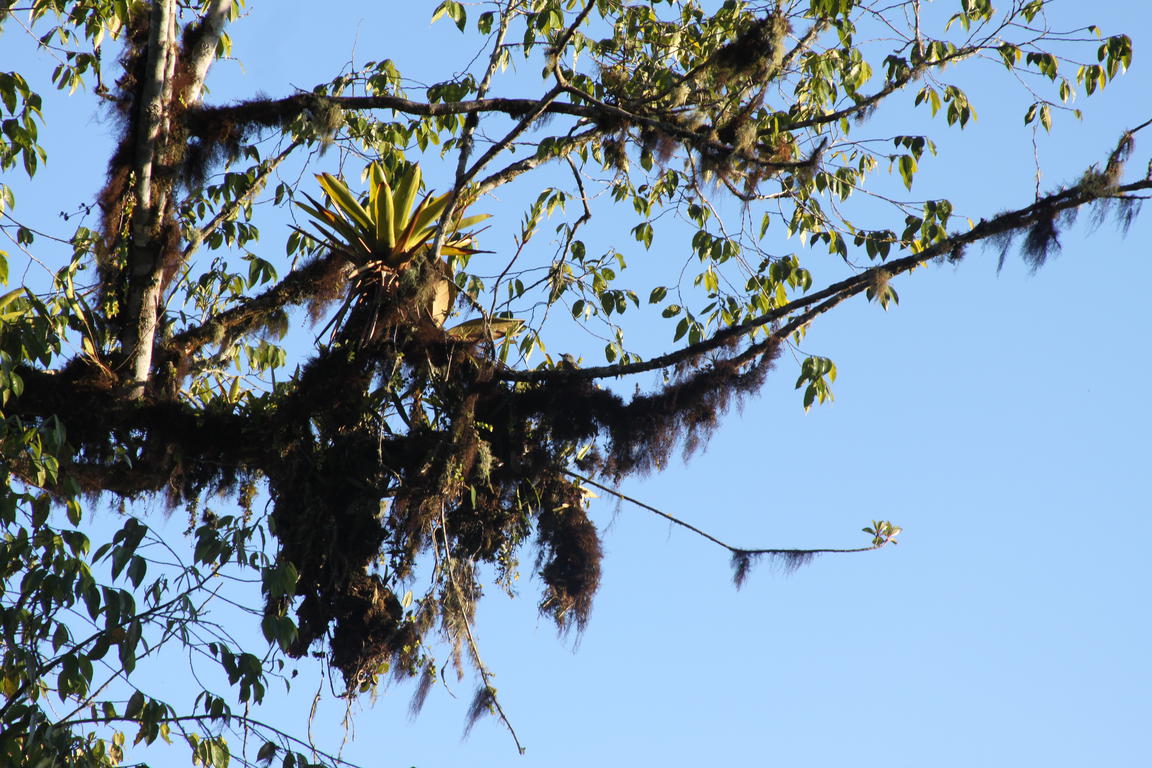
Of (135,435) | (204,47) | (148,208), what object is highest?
(204,47)

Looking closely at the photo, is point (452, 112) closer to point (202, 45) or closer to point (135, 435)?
point (202, 45)

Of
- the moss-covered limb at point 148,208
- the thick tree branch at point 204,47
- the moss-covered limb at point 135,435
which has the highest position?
the thick tree branch at point 204,47

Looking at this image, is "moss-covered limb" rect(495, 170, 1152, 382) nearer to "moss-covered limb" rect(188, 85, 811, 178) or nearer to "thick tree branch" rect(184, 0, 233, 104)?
"moss-covered limb" rect(188, 85, 811, 178)

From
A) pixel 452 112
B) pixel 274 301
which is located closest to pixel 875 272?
pixel 452 112

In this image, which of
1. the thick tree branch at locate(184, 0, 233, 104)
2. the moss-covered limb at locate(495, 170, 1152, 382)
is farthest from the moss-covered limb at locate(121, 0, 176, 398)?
the moss-covered limb at locate(495, 170, 1152, 382)

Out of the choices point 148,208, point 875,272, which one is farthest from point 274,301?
point 875,272

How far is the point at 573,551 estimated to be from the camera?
6.37m

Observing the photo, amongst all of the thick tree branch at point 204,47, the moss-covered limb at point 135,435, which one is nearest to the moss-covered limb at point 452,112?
the thick tree branch at point 204,47

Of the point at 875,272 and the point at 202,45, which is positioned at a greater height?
the point at 202,45

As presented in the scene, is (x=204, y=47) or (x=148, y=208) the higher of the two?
(x=204, y=47)

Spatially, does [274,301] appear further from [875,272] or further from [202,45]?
[875,272]

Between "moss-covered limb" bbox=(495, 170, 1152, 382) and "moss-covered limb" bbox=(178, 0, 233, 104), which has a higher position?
"moss-covered limb" bbox=(178, 0, 233, 104)

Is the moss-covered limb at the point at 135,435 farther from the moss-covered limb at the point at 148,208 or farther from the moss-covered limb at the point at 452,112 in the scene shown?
the moss-covered limb at the point at 452,112

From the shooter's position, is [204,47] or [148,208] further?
[204,47]
